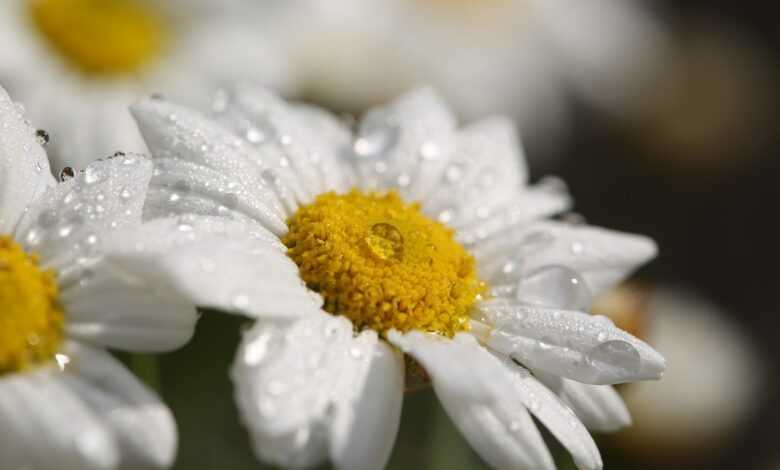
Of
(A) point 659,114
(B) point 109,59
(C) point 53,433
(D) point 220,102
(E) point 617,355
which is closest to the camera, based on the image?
(C) point 53,433

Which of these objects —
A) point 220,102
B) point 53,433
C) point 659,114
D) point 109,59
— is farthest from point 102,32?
point 659,114

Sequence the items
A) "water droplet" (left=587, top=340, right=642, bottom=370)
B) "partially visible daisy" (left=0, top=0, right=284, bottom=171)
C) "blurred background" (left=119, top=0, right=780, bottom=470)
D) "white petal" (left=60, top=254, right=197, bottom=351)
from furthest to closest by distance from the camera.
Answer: "blurred background" (left=119, top=0, right=780, bottom=470), "partially visible daisy" (left=0, top=0, right=284, bottom=171), "water droplet" (left=587, top=340, right=642, bottom=370), "white petal" (left=60, top=254, right=197, bottom=351)

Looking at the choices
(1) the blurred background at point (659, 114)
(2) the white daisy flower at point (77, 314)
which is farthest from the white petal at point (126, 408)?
(1) the blurred background at point (659, 114)

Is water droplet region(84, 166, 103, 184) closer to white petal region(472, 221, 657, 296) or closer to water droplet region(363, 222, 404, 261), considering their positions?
water droplet region(363, 222, 404, 261)

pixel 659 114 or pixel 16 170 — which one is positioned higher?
pixel 16 170

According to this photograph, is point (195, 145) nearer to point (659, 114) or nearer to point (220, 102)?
point (220, 102)

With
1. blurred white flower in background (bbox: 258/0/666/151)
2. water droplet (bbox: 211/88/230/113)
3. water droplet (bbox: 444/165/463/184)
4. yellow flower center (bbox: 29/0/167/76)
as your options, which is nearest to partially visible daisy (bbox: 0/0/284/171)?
yellow flower center (bbox: 29/0/167/76)
